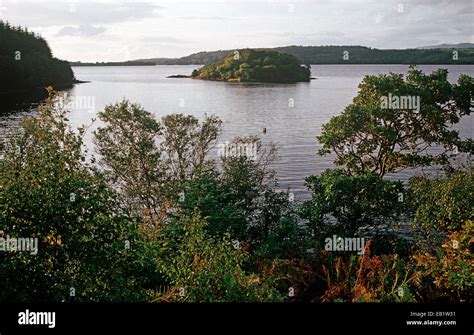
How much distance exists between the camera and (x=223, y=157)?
1158 inches

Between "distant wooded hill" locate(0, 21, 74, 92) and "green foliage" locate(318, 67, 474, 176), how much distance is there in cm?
5259

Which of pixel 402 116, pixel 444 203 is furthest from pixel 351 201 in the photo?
pixel 402 116

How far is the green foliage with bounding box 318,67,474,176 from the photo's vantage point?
25.4 m

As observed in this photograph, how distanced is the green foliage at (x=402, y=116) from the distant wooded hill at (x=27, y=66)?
5259cm

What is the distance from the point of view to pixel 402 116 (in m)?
26.2

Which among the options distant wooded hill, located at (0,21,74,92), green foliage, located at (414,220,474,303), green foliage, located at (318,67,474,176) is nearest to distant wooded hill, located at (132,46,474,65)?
green foliage, located at (318,67,474,176)

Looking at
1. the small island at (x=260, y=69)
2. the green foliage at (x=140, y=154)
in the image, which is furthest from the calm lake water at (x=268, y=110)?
the green foliage at (x=140, y=154)

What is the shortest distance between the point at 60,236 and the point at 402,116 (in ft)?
61.2

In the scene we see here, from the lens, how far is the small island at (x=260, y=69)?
154 feet

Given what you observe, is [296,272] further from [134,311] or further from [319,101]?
[319,101]

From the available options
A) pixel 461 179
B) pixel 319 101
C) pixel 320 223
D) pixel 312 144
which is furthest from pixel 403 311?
pixel 319 101

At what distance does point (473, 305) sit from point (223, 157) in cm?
1910

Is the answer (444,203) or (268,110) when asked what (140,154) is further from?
(268,110)

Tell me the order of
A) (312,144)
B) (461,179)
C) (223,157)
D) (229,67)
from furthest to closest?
(229,67), (312,144), (223,157), (461,179)
